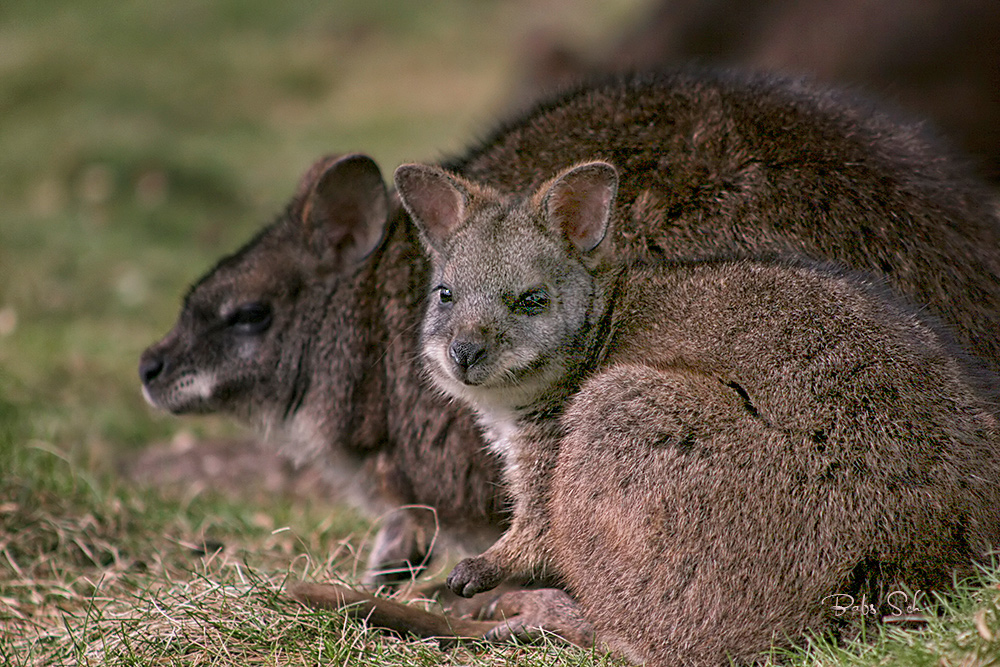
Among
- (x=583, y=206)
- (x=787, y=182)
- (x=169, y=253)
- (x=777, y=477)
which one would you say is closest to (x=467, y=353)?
(x=583, y=206)

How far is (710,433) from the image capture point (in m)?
3.70

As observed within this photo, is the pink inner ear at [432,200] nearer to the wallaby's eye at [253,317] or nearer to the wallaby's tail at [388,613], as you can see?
the wallaby's eye at [253,317]

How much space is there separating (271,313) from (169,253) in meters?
7.25

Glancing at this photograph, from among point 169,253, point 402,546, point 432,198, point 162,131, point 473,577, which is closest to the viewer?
point 473,577

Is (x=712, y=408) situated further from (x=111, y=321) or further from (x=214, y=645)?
(x=111, y=321)

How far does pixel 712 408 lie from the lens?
3738mm

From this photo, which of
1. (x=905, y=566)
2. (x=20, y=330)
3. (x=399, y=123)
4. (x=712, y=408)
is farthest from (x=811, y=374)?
(x=399, y=123)

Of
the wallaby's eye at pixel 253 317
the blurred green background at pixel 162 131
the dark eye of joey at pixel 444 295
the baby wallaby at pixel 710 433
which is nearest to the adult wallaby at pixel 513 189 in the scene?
the wallaby's eye at pixel 253 317

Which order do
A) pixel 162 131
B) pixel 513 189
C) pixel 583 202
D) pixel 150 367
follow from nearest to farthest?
pixel 583 202, pixel 513 189, pixel 150 367, pixel 162 131

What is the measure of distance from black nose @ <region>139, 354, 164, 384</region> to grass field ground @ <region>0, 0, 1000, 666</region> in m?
0.85

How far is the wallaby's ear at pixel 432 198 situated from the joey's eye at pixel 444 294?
0.68 ft

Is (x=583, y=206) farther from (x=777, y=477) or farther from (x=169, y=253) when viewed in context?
(x=169, y=253)

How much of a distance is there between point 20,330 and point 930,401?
8.06m

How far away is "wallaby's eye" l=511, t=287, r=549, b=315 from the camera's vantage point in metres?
4.24
